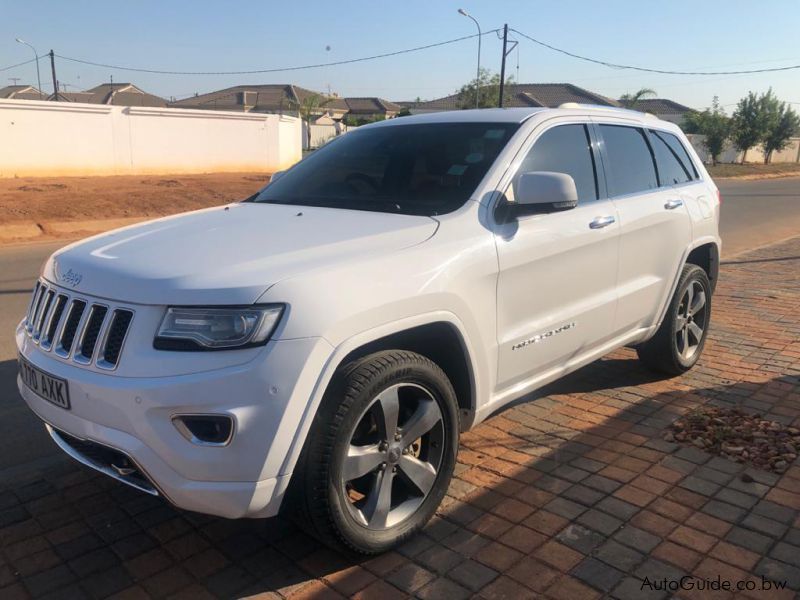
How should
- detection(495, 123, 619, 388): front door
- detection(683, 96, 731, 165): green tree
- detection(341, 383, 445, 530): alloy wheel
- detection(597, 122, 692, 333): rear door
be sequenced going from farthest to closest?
detection(683, 96, 731, 165): green tree
detection(597, 122, 692, 333): rear door
detection(495, 123, 619, 388): front door
detection(341, 383, 445, 530): alloy wheel

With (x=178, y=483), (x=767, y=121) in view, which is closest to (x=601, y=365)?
(x=178, y=483)

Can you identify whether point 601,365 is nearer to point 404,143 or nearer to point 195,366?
point 404,143

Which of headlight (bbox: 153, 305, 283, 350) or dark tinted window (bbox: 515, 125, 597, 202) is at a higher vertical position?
dark tinted window (bbox: 515, 125, 597, 202)

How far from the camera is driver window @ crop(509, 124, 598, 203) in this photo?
3.76 meters

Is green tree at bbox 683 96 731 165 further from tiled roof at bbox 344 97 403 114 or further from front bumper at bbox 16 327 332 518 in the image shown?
front bumper at bbox 16 327 332 518

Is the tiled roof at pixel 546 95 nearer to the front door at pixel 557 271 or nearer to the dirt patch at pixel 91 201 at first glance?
the dirt patch at pixel 91 201

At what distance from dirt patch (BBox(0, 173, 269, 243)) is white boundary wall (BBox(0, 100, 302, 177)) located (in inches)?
37.5

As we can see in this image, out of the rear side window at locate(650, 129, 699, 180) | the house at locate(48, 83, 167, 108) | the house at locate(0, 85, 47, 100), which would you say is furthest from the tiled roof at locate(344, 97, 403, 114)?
the rear side window at locate(650, 129, 699, 180)

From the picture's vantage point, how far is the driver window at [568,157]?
3756mm

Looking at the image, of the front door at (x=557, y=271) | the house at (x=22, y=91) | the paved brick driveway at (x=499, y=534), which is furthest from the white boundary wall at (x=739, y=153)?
the house at (x=22, y=91)

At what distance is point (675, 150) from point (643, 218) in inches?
44.7

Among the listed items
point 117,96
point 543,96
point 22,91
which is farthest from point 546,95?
point 22,91

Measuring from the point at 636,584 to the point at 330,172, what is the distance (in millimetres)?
2629

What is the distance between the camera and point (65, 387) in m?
2.64
